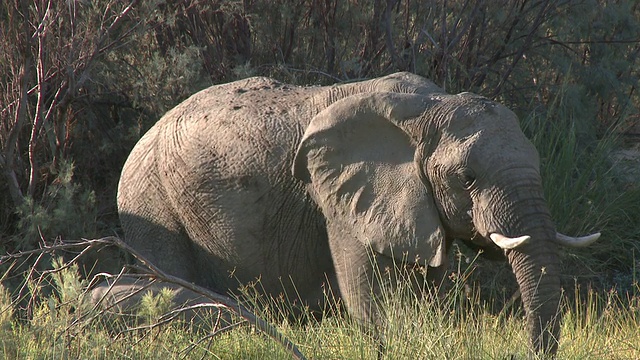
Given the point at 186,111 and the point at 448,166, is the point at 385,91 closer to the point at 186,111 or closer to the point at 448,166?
the point at 448,166

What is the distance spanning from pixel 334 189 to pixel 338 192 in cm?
3

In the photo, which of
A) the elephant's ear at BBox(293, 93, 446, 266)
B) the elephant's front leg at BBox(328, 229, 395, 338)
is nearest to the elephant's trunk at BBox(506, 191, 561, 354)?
the elephant's ear at BBox(293, 93, 446, 266)

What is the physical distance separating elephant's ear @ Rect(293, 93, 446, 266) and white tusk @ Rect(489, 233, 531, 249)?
419 mm

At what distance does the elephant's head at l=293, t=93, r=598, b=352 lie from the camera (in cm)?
516

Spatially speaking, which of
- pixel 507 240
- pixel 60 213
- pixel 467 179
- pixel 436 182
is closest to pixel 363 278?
pixel 436 182

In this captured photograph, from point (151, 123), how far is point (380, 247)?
3636 millimetres

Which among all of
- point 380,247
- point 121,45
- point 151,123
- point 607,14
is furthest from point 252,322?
point 607,14

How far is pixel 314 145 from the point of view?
5.67 meters

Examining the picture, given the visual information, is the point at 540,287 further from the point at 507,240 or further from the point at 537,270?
the point at 507,240

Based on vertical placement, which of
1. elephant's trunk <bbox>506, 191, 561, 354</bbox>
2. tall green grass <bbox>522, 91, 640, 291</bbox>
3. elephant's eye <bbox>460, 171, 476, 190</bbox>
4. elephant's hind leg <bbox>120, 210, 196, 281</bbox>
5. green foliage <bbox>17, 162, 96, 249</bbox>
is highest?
elephant's eye <bbox>460, 171, 476, 190</bbox>

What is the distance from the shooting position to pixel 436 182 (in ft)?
18.0

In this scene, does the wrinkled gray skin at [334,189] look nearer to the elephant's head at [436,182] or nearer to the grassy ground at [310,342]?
the elephant's head at [436,182]

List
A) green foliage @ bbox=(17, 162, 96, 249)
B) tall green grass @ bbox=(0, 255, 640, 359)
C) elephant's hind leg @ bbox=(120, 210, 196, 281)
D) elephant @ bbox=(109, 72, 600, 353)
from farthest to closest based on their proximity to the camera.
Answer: green foliage @ bbox=(17, 162, 96, 249)
elephant's hind leg @ bbox=(120, 210, 196, 281)
elephant @ bbox=(109, 72, 600, 353)
tall green grass @ bbox=(0, 255, 640, 359)

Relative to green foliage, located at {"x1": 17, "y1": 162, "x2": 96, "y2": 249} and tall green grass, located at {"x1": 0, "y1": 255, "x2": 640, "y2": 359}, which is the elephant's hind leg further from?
green foliage, located at {"x1": 17, "y1": 162, "x2": 96, "y2": 249}
